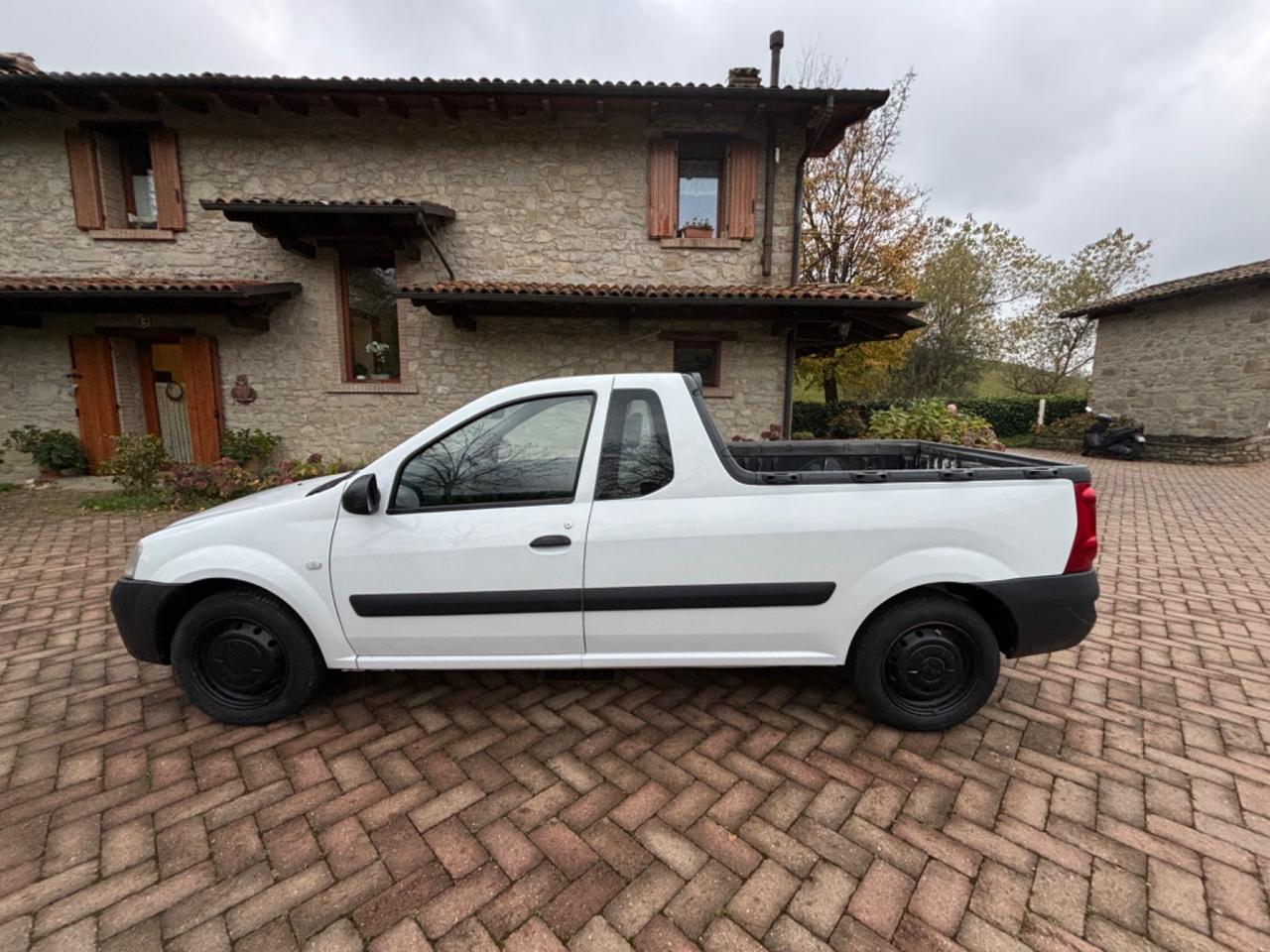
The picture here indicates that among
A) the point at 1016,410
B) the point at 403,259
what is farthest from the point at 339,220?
the point at 1016,410

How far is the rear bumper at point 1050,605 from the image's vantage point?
2355 millimetres

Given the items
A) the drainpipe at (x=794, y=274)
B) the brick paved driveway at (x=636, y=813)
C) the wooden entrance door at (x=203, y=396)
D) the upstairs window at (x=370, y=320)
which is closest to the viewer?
the brick paved driveway at (x=636, y=813)

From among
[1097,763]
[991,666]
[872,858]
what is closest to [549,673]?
[872,858]

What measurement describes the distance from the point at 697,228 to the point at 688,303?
85.5 inches

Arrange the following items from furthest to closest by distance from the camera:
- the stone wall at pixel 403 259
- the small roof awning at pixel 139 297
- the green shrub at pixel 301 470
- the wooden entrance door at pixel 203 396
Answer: the wooden entrance door at pixel 203 396
the stone wall at pixel 403 259
the green shrub at pixel 301 470
the small roof awning at pixel 139 297

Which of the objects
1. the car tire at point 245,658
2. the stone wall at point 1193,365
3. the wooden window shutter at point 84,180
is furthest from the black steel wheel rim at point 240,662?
the stone wall at point 1193,365

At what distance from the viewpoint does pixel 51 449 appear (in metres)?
8.82

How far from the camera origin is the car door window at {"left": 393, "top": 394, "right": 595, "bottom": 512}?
239cm

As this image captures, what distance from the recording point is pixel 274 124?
28.5ft

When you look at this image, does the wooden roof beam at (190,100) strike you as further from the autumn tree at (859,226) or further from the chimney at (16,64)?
the autumn tree at (859,226)

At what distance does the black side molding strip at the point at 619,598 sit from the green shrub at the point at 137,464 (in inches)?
324

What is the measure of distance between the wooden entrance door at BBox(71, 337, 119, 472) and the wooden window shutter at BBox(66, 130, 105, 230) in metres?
1.93

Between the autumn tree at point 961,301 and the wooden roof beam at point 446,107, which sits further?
the autumn tree at point 961,301

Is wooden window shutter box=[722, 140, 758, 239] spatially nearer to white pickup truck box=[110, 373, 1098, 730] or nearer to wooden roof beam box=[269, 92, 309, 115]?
wooden roof beam box=[269, 92, 309, 115]
